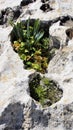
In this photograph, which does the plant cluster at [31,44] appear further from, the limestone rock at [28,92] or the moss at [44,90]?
the moss at [44,90]

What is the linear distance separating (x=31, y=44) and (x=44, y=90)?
180 centimetres

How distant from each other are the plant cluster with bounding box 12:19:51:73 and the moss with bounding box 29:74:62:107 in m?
0.84

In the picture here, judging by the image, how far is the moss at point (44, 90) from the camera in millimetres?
7688

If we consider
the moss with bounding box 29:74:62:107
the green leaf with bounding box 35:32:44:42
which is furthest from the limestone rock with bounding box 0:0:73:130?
the green leaf with bounding box 35:32:44:42

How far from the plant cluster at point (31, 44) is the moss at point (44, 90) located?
0.84 metres

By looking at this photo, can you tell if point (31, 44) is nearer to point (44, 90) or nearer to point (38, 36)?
point (38, 36)

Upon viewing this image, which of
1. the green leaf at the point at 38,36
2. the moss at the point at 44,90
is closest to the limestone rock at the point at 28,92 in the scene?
the moss at the point at 44,90

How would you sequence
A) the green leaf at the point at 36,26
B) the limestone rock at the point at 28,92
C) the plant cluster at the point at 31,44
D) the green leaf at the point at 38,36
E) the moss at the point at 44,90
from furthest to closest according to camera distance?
the green leaf at the point at 36,26, the green leaf at the point at 38,36, the plant cluster at the point at 31,44, the moss at the point at 44,90, the limestone rock at the point at 28,92

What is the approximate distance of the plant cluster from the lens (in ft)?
29.6

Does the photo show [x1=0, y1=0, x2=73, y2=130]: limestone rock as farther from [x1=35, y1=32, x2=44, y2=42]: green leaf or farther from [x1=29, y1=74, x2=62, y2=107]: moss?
[x1=35, y1=32, x2=44, y2=42]: green leaf

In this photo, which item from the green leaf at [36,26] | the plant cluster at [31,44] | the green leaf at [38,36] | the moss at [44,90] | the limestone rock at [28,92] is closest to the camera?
the limestone rock at [28,92]

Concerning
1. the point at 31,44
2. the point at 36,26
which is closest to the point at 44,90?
the point at 31,44

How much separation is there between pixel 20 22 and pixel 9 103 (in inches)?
119

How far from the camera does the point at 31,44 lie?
9367mm
